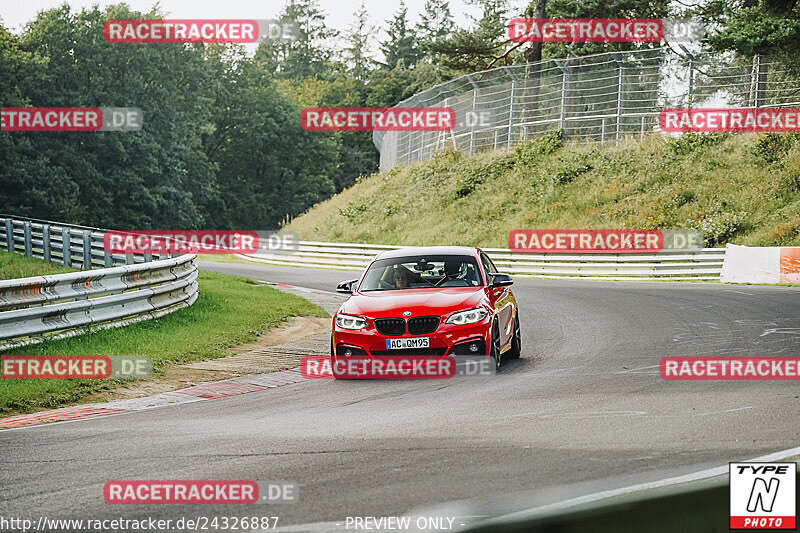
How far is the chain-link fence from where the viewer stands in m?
32.0

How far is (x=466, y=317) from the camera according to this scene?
34.6ft

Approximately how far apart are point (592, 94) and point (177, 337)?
87.9 feet

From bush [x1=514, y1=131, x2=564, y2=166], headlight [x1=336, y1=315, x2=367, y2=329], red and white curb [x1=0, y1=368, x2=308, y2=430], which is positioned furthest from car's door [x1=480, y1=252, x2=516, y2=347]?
bush [x1=514, y1=131, x2=564, y2=166]

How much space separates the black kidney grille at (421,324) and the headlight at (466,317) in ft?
0.52

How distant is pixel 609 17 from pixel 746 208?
1487cm

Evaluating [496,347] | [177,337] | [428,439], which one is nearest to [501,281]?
[496,347]

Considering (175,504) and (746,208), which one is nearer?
(175,504)

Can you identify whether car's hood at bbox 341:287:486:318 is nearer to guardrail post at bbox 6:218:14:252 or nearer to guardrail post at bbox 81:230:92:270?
guardrail post at bbox 81:230:92:270

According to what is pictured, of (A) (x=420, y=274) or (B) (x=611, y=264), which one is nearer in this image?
(A) (x=420, y=274)

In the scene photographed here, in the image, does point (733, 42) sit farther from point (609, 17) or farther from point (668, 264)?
point (609, 17)

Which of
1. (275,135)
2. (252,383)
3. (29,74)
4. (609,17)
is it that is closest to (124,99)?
(29,74)

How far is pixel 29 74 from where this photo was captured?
58.6m

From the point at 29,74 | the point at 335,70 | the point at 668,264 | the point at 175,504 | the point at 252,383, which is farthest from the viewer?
the point at 335,70

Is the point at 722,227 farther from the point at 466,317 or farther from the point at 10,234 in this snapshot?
the point at 10,234
